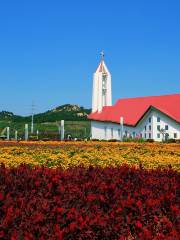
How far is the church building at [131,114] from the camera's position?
51.6 metres

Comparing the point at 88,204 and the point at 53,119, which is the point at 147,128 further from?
the point at 53,119

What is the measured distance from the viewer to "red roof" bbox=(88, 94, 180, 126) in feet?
172

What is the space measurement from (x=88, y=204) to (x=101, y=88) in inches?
2227

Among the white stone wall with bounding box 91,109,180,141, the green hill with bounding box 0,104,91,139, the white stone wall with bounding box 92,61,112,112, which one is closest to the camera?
the white stone wall with bounding box 91,109,180,141

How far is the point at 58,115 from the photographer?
125 meters

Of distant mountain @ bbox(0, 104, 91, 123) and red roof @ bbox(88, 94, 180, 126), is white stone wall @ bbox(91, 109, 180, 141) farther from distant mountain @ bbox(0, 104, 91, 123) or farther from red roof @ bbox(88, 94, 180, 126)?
distant mountain @ bbox(0, 104, 91, 123)

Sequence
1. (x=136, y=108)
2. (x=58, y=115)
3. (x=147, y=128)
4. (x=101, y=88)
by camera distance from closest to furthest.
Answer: (x=147, y=128) < (x=136, y=108) < (x=101, y=88) < (x=58, y=115)

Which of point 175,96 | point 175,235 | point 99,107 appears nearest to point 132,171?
point 175,235

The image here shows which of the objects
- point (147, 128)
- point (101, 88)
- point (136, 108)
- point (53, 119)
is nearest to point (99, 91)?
point (101, 88)

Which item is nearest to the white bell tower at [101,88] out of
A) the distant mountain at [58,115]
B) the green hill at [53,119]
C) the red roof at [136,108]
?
the red roof at [136,108]

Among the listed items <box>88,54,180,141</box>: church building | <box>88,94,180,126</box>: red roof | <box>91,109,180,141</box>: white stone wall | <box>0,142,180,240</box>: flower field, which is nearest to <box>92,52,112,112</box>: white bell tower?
<box>88,54,180,141</box>: church building

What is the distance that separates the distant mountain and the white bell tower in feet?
141

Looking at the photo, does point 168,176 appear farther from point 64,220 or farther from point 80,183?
point 64,220

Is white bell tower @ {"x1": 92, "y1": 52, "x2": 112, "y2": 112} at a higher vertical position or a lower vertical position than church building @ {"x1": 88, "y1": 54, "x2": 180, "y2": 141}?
higher
